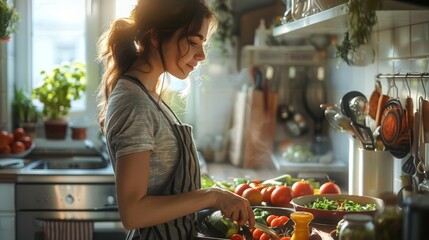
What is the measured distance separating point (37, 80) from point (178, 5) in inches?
98.4

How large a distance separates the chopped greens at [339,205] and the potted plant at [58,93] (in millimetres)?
2014

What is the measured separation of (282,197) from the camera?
2168 mm

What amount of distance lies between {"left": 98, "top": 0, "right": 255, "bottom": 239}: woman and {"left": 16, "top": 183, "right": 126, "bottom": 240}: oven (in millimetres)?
1390

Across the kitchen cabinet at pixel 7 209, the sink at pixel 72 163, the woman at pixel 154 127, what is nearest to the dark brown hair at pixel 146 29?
the woman at pixel 154 127

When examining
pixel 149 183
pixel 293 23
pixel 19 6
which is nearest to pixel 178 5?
pixel 149 183

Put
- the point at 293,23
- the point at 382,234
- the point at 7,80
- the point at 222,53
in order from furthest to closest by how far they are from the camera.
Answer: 1. the point at 222,53
2. the point at 7,80
3. the point at 293,23
4. the point at 382,234

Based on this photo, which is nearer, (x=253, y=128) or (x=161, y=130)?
(x=161, y=130)

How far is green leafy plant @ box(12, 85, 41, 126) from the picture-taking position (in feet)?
11.8

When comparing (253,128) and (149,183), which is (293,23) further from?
(253,128)

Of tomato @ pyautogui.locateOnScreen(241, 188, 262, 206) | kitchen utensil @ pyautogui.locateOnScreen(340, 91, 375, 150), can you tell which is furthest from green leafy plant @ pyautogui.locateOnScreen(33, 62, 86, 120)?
kitchen utensil @ pyautogui.locateOnScreen(340, 91, 375, 150)

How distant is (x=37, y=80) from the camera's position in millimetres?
3770

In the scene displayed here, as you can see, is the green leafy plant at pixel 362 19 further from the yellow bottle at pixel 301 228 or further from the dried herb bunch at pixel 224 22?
the dried herb bunch at pixel 224 22

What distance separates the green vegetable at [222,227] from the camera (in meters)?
1.78

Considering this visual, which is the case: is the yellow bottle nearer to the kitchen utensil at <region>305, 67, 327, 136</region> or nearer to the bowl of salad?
the bowl of salad
